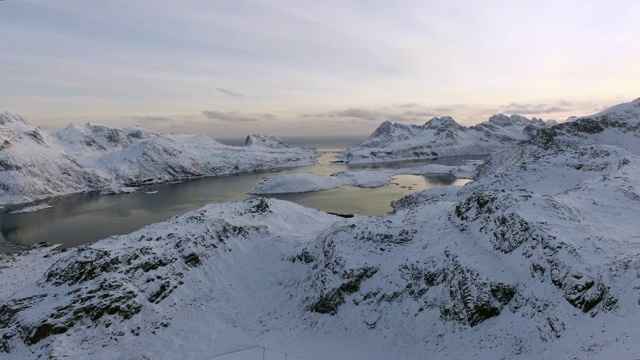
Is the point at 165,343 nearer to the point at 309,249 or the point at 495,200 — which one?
the point at 309,249

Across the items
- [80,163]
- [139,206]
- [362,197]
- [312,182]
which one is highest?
[80,163]

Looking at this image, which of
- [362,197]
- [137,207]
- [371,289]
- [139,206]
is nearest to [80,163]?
[139,206]

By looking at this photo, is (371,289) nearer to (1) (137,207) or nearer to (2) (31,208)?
(1) (137,207)

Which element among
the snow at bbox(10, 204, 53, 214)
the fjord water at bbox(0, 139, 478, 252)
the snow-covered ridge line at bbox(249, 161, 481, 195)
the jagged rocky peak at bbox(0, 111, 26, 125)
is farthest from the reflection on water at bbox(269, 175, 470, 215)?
the jagged rocky peak at bbox(0, 111, 26, 125)

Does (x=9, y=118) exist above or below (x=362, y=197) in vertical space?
above

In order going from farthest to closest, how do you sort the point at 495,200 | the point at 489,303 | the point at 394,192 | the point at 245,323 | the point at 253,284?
the point at 394,192 → the point at 253,284 → the point at 495,200 → the point at 245,323 → the point at 489,303

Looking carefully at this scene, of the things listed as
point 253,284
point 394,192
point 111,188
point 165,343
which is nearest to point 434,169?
point 394,192
